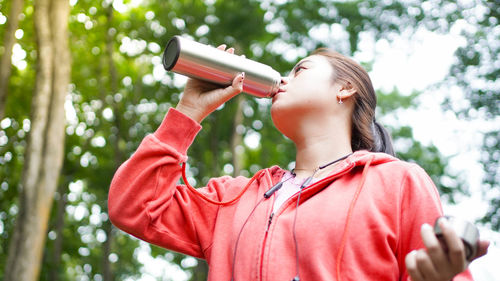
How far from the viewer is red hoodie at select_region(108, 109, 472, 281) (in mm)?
1804

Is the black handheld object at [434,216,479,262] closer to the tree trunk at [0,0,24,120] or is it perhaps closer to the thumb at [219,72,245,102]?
the thumb at [219,72,245,102]

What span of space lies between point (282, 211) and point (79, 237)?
17.4 m

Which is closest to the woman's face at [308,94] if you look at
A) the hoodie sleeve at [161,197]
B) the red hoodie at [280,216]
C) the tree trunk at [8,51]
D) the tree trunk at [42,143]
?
the red hoodie at [280,216]

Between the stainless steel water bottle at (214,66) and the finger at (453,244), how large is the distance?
4.26 feet

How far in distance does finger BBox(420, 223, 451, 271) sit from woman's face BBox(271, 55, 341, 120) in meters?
1.10

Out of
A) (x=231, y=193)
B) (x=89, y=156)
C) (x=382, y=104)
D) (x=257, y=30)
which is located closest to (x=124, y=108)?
(x=89, y=156)

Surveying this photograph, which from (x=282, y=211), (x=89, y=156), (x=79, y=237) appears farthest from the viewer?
(x=79, y=237)

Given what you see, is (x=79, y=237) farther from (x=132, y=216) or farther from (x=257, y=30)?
(x=132, y=216)

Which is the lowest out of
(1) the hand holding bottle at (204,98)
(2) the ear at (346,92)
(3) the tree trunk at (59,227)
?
(3) the tree trunk at (59,227)

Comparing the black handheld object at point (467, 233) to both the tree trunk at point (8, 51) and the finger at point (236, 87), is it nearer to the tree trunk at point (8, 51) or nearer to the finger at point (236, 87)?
the finger at point (236, 87)

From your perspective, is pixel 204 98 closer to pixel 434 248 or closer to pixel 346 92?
pixel 346 92

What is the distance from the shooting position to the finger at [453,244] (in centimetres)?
118

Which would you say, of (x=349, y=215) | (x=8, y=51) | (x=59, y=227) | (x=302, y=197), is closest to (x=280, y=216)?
(x=302, y=197)

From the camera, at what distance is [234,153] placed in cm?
1212
